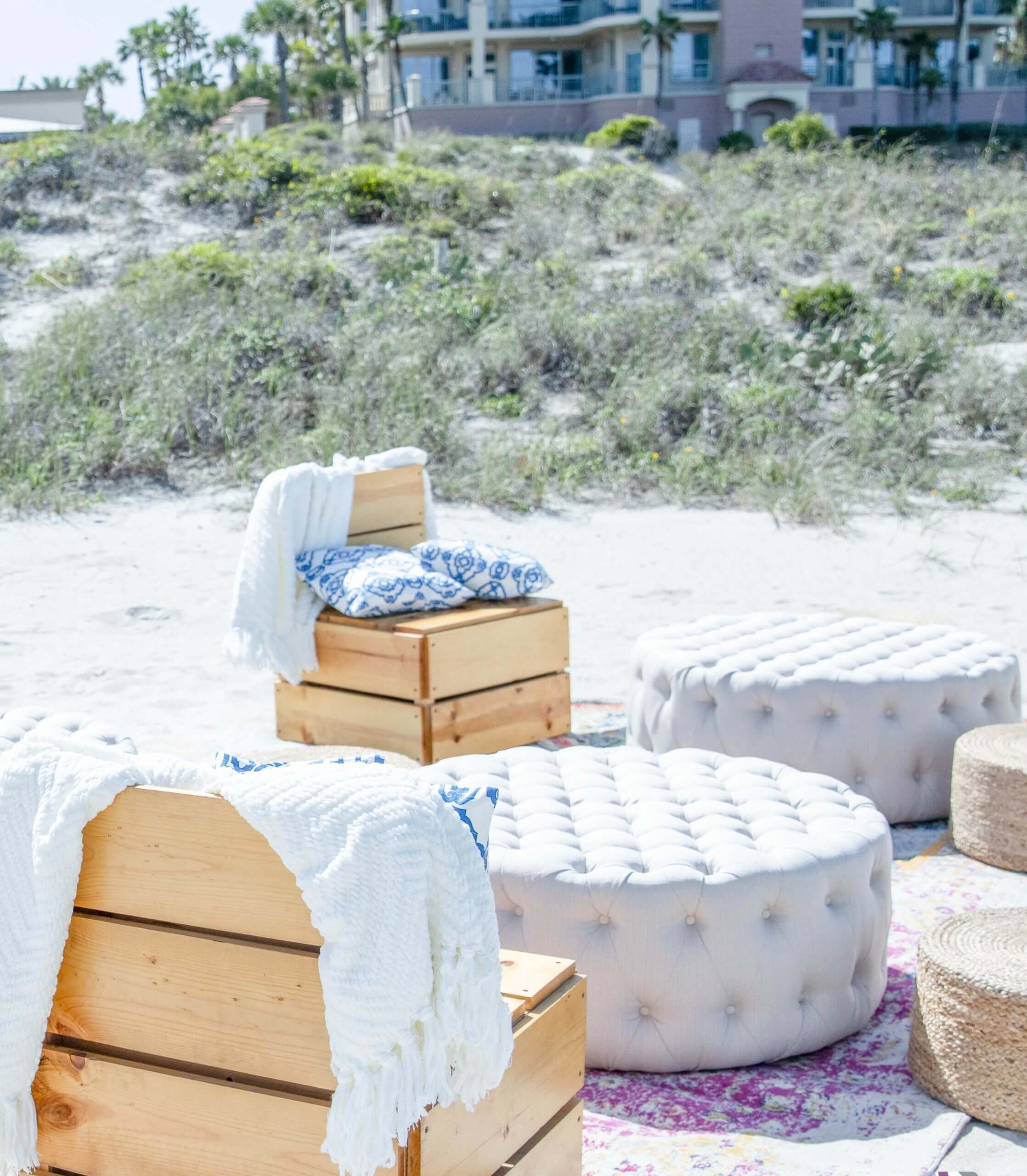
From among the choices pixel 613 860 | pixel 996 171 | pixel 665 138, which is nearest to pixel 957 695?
pixel 613 860

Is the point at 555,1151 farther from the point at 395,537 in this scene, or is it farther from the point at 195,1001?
the point at 395,537

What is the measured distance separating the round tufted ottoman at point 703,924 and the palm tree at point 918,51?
3986 centimetres

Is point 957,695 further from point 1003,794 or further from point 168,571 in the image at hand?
point 168,571

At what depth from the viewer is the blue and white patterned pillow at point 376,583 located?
16.9 feet

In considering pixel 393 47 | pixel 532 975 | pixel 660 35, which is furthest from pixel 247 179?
pixel 393 47

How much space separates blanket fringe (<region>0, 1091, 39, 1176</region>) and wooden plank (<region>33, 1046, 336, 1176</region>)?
0.07 metres

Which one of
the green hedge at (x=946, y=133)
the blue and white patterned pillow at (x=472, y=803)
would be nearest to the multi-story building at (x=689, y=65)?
the green hedge at (x=946, y=133)

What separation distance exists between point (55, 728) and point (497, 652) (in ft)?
10.2

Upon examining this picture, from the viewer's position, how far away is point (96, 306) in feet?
40.5

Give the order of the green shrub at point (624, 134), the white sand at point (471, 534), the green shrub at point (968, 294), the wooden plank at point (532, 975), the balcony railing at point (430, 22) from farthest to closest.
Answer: the balcony railing at point (430, 22) → the green shrub at point (624, 134) → the green shrub at point (968, 294) → the white sand at point (471, 534) → the wooden plank at point (532, 975)

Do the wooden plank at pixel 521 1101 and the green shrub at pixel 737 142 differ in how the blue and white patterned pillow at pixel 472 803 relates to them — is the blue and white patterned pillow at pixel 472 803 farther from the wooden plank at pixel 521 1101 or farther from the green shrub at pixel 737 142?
the green shrub at pixel 737 142

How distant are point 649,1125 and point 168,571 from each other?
581 cm

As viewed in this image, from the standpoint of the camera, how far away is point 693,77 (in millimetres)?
38312

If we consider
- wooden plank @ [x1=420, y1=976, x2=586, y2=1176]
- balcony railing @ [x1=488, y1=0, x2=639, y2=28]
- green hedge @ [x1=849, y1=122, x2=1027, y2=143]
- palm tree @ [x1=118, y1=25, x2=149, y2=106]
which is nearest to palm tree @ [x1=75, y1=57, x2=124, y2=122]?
palm tree @ [x1=118, y1=25, x2=149, y2=106]
